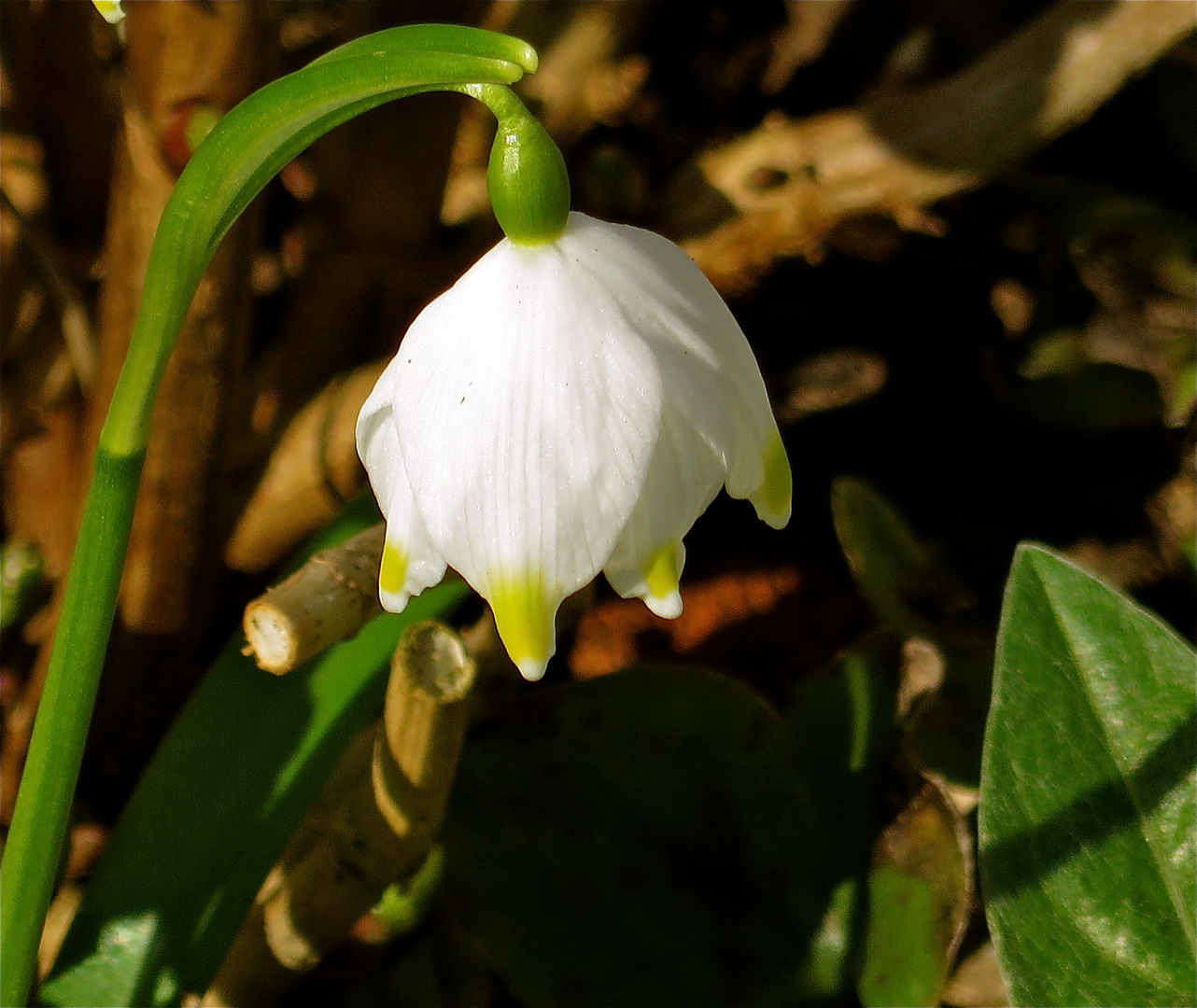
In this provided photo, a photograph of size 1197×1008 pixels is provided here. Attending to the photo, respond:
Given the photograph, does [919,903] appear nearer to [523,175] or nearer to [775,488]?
[775,488]

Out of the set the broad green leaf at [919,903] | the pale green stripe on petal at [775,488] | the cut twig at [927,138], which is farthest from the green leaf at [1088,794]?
the cut twig at [927,138]

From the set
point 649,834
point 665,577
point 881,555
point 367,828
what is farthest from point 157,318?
point 881,555

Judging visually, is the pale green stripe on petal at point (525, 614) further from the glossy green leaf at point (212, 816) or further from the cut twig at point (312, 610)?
the glossy green leaf at point (212, 816)

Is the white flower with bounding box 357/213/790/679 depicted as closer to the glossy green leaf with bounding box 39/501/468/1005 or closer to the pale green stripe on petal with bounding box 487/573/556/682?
the pale green stripe on petal with bounding box 487/573/556/682

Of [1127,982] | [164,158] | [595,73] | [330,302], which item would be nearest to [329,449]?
[330,302]

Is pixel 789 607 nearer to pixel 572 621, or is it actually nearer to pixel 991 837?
pixel 572 621

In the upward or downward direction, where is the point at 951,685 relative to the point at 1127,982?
downward
